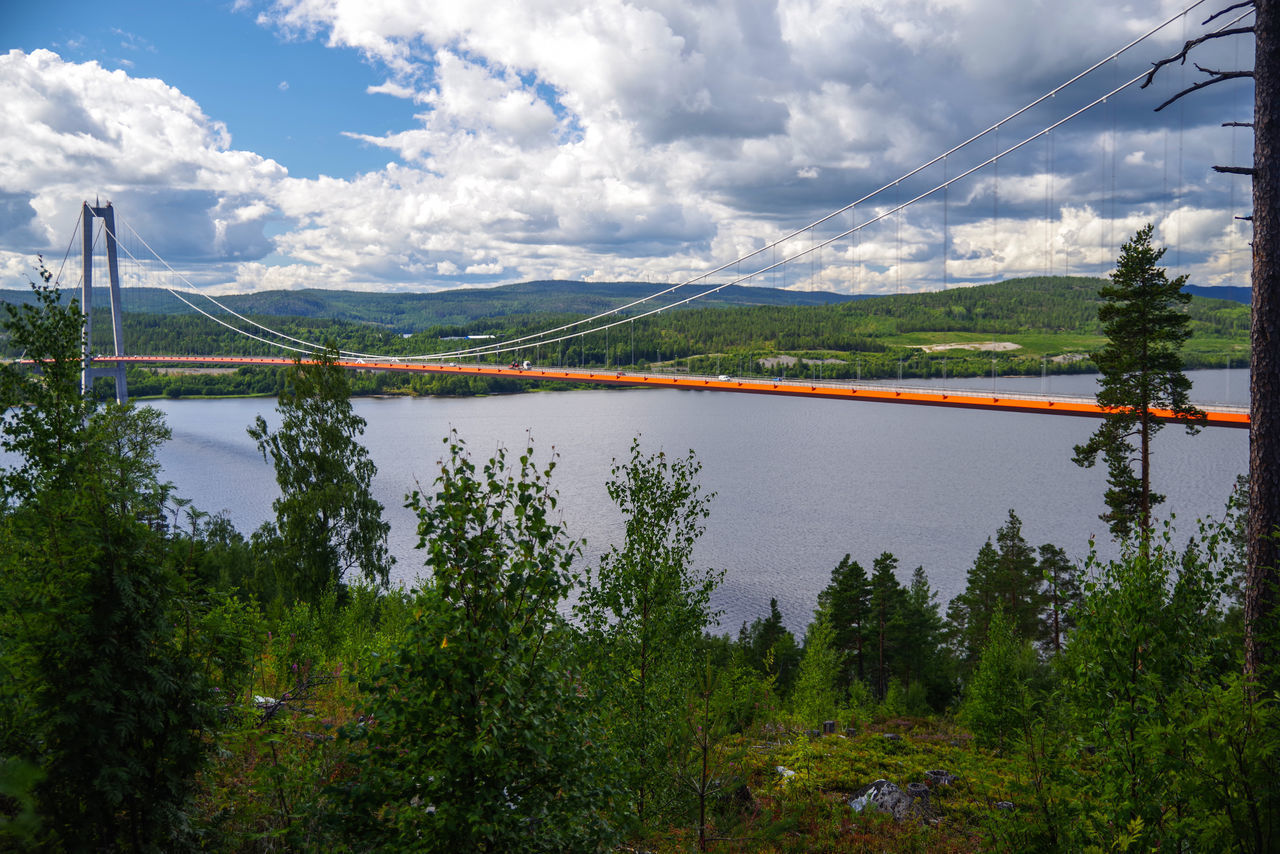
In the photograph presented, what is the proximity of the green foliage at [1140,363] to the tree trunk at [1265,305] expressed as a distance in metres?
9.84

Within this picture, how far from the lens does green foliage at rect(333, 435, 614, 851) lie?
328cm

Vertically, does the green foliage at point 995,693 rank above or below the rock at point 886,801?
below

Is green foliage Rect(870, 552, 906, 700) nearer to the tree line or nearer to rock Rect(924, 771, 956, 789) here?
rock Rect(924, 771, 956, 789)

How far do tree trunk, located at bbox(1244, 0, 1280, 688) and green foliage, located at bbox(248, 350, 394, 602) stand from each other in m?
18.0

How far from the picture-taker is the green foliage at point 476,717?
129 inches

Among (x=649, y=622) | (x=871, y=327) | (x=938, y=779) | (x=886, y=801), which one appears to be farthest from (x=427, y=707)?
(x=871, y=327)

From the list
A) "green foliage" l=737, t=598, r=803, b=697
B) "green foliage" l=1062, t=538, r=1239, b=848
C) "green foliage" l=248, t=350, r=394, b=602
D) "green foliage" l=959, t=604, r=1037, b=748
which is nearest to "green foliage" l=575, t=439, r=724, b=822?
"green foliage" l=1062, t=538, r=1239, b=848

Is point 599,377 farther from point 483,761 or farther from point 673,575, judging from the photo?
point 483,761

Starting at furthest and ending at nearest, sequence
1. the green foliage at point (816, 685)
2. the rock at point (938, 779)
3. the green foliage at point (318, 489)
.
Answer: the green foliage at point (318, 489) < the green foliage at point (816, 685) < the rock at point (938, 779)

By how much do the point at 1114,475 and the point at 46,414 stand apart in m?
17.9

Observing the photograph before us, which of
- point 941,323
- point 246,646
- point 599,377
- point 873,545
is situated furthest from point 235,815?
point 941,323

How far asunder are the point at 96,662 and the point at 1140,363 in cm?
1762

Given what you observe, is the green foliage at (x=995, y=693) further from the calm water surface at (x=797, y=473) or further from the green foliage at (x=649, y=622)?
the calm water surface at (x=797, y=473)

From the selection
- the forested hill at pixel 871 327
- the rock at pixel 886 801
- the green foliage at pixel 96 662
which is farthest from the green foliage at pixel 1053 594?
the green foliage at pixel 96 662
